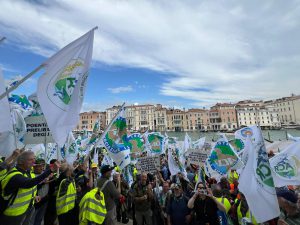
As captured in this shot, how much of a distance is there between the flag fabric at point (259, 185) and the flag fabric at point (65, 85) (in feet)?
9.10

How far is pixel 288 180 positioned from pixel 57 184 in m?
5.10

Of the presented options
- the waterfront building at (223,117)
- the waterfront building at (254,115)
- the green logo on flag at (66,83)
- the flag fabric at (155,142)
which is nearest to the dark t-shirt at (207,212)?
the green logo on flag at (66,83)

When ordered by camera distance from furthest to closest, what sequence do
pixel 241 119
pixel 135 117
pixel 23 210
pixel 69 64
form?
pixel 135 117 → pixel 241 119 → pixel 69 64 → pixel 23 210

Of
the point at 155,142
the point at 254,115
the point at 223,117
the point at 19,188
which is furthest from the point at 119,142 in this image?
the point at 254,115

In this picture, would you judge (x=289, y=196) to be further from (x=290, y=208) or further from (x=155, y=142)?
(x=155, y=142)

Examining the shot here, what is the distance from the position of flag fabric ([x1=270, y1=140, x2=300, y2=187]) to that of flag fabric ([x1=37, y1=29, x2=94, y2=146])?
4.79 m

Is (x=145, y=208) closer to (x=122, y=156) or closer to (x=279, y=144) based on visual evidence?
(x=122, y=156)

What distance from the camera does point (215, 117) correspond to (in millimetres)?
118188

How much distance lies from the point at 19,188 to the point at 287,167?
18.7 ft

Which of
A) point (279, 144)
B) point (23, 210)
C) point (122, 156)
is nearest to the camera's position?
point (23, 210)

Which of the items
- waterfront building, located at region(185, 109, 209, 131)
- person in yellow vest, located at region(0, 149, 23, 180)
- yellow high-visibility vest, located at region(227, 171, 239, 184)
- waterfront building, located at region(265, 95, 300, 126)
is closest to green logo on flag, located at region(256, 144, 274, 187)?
person in yellow vest, located at region(0, 149, 23, 180)

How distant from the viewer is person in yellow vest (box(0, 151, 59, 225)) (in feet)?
10.6

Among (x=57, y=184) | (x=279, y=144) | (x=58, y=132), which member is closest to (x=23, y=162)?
(x=58, y=132)

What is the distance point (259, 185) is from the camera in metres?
3.37
